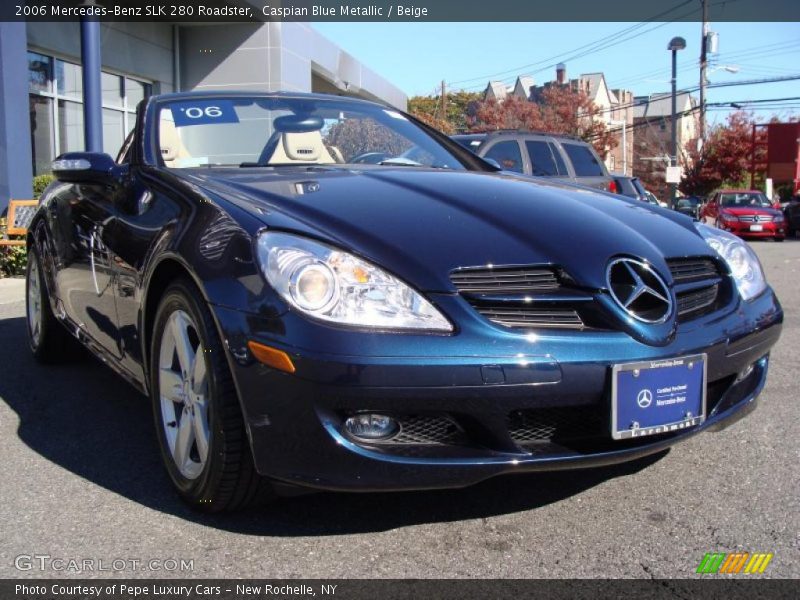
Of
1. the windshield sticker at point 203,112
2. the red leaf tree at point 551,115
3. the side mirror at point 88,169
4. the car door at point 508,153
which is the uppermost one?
the red leaf tree at point 551,115

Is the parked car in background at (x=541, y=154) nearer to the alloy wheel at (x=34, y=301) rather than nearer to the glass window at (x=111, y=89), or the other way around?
the alloy wheel at (x=34, y=301)

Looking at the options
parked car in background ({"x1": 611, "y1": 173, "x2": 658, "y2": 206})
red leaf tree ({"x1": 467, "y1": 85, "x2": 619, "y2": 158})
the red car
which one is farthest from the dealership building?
red leaf tree ({"x1": 467, "y1": 85, "x2": 619, "y2": 158})

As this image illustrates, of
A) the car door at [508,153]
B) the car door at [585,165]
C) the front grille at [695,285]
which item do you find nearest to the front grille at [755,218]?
the car door at [585,165]

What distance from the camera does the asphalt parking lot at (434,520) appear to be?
7.55 feet

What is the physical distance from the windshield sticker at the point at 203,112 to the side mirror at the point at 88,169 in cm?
37

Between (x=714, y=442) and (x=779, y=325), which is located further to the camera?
(x=714, y=442)

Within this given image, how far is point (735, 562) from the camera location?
90.9 inches

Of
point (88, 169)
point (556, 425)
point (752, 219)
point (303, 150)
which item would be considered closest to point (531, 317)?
point (556, 425)

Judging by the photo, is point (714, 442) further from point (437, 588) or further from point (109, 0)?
point (109, 0)

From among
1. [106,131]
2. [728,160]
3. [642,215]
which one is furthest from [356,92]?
[728,160]

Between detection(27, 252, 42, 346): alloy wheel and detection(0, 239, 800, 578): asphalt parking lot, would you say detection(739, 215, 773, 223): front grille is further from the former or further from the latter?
detection(27, 252, 42, 346): alloy wheel

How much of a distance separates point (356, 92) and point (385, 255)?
23.4m

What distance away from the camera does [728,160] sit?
45.7m

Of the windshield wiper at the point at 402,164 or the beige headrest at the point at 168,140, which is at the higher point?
the beige headrest at the point at 168,140
